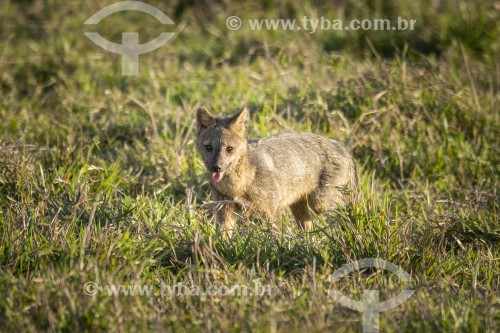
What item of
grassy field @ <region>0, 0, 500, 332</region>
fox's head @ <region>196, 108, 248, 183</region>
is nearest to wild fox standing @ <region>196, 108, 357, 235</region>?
fox's head @ <region>196, 108, 248, 183</region>

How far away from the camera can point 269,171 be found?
6.19m

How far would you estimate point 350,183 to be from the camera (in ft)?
21.0

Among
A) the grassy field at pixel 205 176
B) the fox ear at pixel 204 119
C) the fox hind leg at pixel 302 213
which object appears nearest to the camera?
the grassy field at pixel 205 176

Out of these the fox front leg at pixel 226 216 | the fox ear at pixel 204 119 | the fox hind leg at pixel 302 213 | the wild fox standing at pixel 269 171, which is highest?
the fox ear at pixel 204 119

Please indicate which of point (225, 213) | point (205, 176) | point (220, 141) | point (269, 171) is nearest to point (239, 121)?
point (220, 141)

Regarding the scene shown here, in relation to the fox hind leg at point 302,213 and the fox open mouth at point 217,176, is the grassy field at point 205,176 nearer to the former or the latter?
the fox open mouth at point 217,176

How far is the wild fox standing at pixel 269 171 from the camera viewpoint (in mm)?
5953

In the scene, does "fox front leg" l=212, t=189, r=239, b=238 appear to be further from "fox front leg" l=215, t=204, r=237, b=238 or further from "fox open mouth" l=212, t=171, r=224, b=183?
"fox open mouth" l=212, t=171, r=224, b=183

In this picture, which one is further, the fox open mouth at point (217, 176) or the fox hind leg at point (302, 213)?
the fox hind leg at point (302, 213)

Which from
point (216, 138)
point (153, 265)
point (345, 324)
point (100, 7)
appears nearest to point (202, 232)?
point (153, 265)

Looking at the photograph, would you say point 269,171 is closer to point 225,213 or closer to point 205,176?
point 225,213

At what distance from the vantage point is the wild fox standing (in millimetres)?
5953

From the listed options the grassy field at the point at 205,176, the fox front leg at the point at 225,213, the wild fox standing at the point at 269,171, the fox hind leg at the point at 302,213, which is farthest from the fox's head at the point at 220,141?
the fox hind leg at the point at 302,213

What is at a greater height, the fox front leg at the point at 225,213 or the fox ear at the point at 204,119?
the fox ear at the point at 204,119
